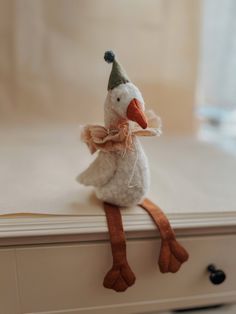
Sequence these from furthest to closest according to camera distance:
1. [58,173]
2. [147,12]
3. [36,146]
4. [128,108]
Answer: [147,12] < [36,146] < [58,173] < [128,108]

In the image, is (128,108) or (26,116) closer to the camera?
(128,108)

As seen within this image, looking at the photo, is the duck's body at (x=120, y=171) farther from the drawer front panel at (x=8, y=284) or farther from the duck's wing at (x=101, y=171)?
the drawer front panel at (x=8, y=284)

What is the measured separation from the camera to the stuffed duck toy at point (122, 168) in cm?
46

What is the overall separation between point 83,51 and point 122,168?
70cm

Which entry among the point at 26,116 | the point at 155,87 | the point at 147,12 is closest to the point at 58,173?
the point at 26,116

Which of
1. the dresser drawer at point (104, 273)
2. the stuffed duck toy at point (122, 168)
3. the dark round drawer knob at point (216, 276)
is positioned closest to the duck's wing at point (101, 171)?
the stuffed duck toy at point (122, 168)

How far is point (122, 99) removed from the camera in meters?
0.46

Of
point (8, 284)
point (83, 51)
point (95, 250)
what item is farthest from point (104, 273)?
point (83, 51)

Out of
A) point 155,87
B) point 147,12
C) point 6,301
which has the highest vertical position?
point 147,12

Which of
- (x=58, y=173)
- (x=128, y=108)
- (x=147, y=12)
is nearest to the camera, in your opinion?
(x=128, y=108)

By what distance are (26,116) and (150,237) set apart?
0.73 metres

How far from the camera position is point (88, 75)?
1.07 metres

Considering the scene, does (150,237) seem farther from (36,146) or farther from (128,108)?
(36,146)

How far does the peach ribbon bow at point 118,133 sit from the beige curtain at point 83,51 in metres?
Result: 0.62
